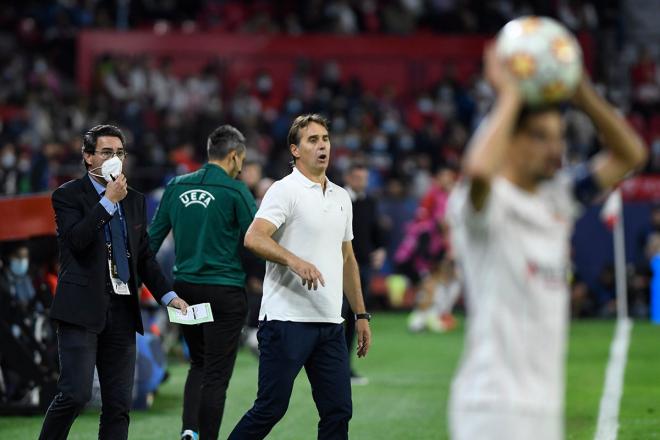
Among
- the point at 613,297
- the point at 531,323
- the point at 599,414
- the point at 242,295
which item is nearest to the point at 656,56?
the point at 613,297

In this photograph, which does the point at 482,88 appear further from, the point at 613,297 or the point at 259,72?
the point at 613,297

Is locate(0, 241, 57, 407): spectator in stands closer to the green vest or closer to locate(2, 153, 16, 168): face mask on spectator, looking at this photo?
the green vest

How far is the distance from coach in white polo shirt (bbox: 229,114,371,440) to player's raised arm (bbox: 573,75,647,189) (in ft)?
8.09

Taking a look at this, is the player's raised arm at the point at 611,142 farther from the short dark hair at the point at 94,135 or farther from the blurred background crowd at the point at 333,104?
the blurred background crowd at the point at 333,104

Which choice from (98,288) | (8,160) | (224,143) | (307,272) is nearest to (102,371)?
(98,288)

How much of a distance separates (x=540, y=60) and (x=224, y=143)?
4.92 m

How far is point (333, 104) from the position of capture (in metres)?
28.7

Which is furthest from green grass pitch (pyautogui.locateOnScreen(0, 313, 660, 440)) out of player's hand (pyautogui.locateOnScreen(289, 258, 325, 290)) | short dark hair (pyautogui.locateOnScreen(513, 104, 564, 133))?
short dark hair (pyautogui.locateOnScreen(513, 104, 564, 133))

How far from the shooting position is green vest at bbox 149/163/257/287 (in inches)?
355

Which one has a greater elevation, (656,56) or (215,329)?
(656,56)

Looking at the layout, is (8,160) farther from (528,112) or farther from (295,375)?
(528,112)

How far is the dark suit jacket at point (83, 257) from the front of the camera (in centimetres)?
759

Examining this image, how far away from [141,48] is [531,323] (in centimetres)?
2634

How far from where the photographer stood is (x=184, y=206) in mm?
9102
